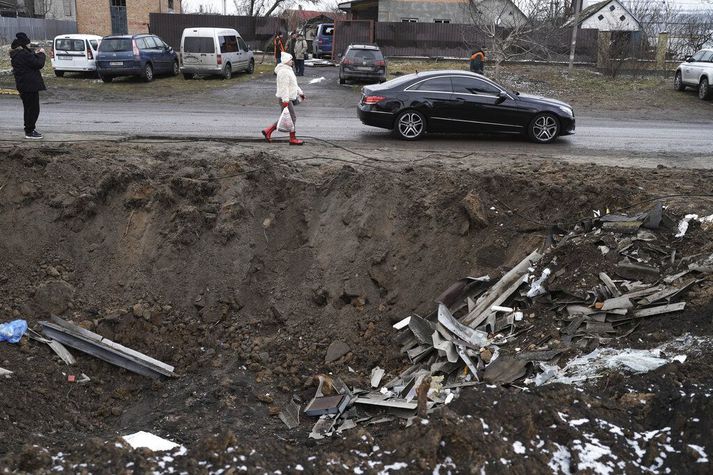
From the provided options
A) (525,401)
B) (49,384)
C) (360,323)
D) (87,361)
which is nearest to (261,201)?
(360,323)

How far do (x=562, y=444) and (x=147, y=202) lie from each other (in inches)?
273

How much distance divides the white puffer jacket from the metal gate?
38062 mm

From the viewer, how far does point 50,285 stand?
8.52 meters

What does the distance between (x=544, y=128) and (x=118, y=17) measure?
1571 inches

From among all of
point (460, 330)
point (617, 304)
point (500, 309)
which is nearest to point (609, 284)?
point (617, 304)

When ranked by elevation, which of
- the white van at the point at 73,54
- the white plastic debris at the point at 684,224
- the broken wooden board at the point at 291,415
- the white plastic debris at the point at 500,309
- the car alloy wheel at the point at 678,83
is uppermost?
the white van at the point at 73,54

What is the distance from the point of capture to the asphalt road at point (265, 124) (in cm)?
1392

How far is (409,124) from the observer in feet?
46.2

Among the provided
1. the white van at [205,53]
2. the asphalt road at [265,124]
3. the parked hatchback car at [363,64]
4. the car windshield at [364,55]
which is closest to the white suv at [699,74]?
the asphalt road at [265,124]

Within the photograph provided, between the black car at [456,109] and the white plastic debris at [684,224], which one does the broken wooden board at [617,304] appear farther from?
the black car at [456,109]

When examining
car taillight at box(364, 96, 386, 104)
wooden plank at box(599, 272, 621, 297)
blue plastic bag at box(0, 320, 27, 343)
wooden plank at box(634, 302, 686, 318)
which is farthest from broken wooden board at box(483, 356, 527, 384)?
car taillight at box(364, 96, 386, 104)

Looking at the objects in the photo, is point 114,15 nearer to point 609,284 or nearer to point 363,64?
point 363,64

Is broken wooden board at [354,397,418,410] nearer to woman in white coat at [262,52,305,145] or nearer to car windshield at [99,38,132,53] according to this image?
woman in white coat at [262,52,305,145]

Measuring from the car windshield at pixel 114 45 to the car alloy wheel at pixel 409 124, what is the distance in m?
14.0
